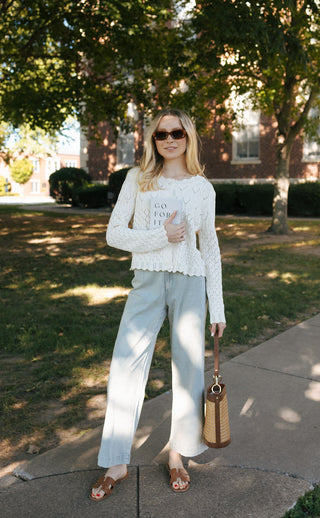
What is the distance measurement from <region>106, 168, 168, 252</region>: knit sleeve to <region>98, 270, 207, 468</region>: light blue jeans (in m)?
0.16

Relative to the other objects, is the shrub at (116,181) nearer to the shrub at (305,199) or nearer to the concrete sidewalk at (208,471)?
the shrub at (305,199)

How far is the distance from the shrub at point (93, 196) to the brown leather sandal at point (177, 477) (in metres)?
21.5

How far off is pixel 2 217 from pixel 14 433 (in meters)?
16.5

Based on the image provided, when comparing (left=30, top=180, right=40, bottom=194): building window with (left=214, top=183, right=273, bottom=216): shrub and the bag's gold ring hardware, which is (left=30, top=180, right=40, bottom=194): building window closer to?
(left=214, top=183, right=273, bottom=216): shrub

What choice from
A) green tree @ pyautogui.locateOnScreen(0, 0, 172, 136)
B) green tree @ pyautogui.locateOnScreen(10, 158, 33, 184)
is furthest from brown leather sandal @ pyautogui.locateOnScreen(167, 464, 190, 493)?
green tree @ pyautogui.locateOnScreen(10, 158, 33, 184)

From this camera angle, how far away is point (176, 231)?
2.52 m

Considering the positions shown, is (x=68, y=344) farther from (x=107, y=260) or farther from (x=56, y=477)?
(x=107, y=260)

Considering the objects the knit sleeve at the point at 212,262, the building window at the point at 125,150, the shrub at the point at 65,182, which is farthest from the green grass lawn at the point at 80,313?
the building window at the point at 125,150

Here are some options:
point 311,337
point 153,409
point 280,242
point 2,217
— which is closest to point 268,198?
point 280,242

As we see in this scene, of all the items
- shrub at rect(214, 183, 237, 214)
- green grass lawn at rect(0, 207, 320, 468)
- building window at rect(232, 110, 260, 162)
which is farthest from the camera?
building window at rect(232, 110, 260, 162)

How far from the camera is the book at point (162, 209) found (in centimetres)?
263

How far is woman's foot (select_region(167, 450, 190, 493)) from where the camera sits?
105 inches

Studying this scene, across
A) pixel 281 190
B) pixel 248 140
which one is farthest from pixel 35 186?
pixel 281 190

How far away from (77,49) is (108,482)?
10353 mm
